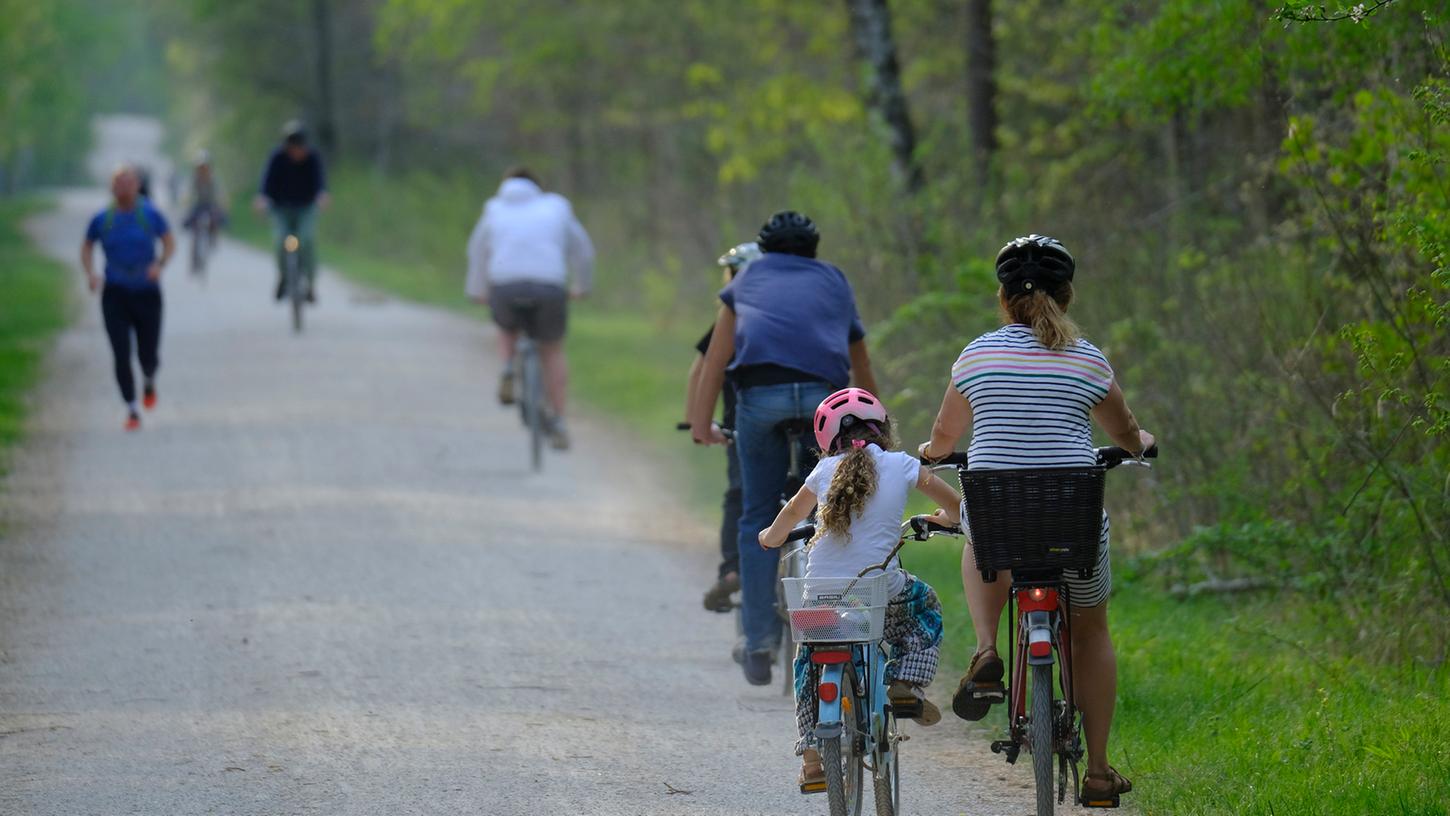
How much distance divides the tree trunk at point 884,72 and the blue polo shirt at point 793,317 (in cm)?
972

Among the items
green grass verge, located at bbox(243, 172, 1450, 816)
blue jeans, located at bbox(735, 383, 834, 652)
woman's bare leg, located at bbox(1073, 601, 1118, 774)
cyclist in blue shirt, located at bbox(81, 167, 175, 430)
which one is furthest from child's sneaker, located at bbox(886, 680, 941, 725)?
cyclist in blue shirt, located at bbox(81, 167, 175, 430)

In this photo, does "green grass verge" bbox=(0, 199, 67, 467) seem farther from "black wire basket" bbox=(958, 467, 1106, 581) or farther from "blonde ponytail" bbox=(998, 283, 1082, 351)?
"black wire basket" bbox=(958, 467, 1106, 581)

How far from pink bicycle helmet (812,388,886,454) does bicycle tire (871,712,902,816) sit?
0.87 m

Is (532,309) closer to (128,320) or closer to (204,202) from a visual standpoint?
(128,320)

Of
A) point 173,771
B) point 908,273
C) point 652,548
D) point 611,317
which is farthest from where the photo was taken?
point 611,317

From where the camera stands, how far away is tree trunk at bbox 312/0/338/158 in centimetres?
5022

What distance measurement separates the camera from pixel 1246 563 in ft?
33.1

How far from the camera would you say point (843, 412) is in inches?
232

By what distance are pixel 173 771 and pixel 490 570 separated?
13.7ft

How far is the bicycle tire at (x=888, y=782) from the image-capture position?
574 cm

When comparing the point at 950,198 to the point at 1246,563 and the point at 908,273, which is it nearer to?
the point at 908,273

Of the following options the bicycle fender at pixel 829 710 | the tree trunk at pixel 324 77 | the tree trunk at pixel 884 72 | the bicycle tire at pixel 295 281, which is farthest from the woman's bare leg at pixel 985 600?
the tree trunk at pixel 324 77

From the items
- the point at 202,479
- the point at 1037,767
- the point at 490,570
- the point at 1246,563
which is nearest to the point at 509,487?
the point at 202,479

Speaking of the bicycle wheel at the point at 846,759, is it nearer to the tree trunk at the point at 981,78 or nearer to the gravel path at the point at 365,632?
the gravel path at the point at 365,632
